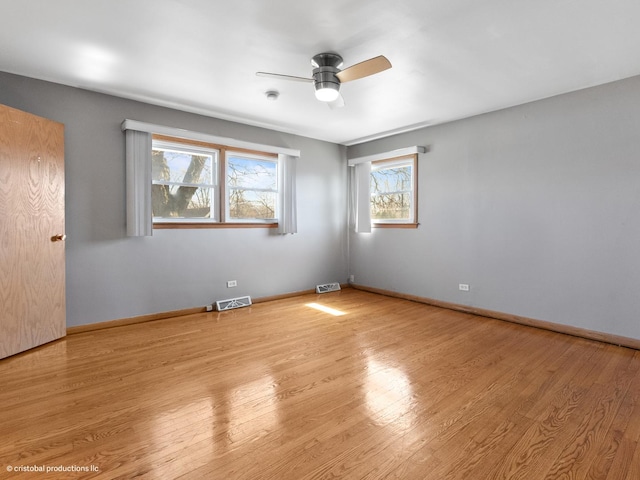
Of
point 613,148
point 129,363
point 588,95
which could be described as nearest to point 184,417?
point 129,363

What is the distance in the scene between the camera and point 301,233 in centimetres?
529

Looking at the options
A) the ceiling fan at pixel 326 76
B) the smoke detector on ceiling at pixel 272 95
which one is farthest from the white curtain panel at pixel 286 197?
the ceiling fan at pixel 326 76

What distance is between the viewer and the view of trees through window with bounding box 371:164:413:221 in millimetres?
5086

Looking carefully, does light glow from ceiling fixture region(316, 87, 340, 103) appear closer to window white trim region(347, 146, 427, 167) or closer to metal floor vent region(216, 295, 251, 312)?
window white trim region(347, 146, 427, 167)

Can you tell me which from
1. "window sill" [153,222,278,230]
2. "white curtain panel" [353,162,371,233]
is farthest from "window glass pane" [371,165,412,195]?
"window sill" [153,222,278,230]

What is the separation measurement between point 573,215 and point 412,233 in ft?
6.49

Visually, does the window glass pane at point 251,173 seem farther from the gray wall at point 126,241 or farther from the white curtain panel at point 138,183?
the white curtain panel at point 138,183

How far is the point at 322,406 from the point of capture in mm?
2039

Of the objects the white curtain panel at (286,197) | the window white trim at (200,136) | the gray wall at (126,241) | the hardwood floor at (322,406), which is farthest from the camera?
the white curtain panel at (286,197)

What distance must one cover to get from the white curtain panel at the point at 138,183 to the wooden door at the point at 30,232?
0.60 m

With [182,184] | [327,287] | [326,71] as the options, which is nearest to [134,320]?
[182,184]

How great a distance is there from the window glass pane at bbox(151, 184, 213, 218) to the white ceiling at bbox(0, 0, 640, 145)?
1.03 metres

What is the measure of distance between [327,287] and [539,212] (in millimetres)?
3190

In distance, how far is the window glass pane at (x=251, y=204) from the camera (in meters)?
4.63
